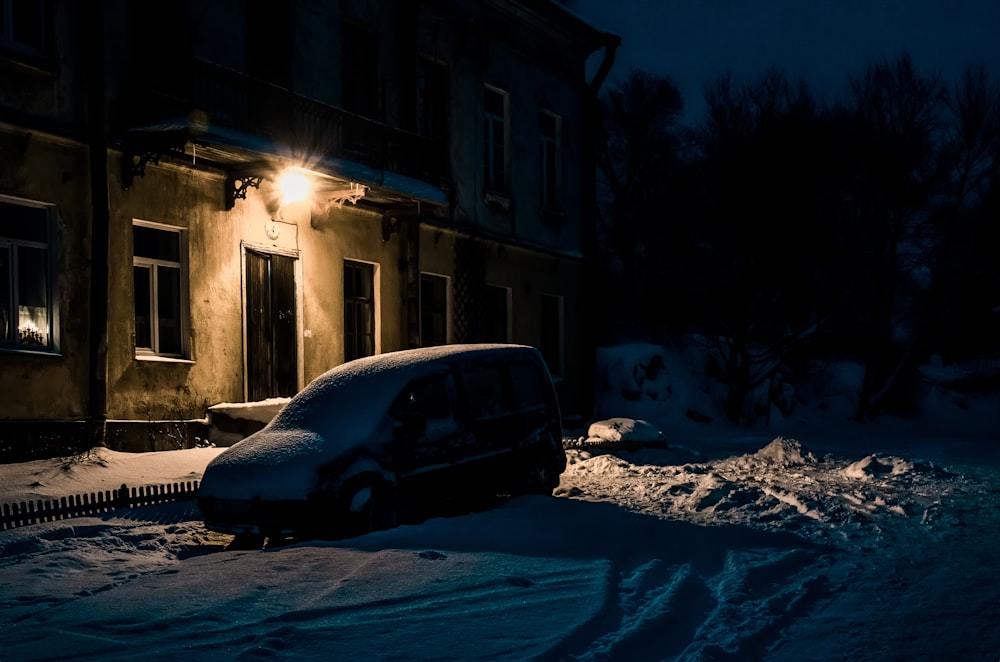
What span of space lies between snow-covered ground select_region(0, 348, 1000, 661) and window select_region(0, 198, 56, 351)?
5.63ft

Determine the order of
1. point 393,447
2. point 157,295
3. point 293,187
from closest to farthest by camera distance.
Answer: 1. point 393,447
2. point 157,295
3. point 293,187

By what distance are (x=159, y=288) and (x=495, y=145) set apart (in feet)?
33.7

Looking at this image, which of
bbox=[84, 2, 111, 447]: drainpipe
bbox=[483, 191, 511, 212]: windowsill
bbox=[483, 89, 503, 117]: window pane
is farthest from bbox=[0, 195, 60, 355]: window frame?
bbox=[483, 89, 503, 117]: window pane

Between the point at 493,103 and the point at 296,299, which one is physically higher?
the point at 493,103

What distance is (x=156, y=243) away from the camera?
49.7ft

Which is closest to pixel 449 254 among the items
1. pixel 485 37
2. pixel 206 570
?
pixel 485 37

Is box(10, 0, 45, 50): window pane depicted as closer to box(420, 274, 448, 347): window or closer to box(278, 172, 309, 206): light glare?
box(278, 172, 309, 206): light glare

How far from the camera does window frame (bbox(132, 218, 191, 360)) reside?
1475cm

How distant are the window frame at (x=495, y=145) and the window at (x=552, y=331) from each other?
3.34 metres

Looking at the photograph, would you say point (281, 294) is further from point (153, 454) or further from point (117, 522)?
point (117, 522)

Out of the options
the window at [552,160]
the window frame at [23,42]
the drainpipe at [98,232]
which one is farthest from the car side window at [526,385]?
the window at [552,160]

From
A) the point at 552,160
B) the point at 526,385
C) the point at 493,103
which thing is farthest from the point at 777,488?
the point at 552,160

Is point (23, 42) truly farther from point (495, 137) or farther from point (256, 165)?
point (495, 137)

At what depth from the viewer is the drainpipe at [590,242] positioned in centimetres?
2645
